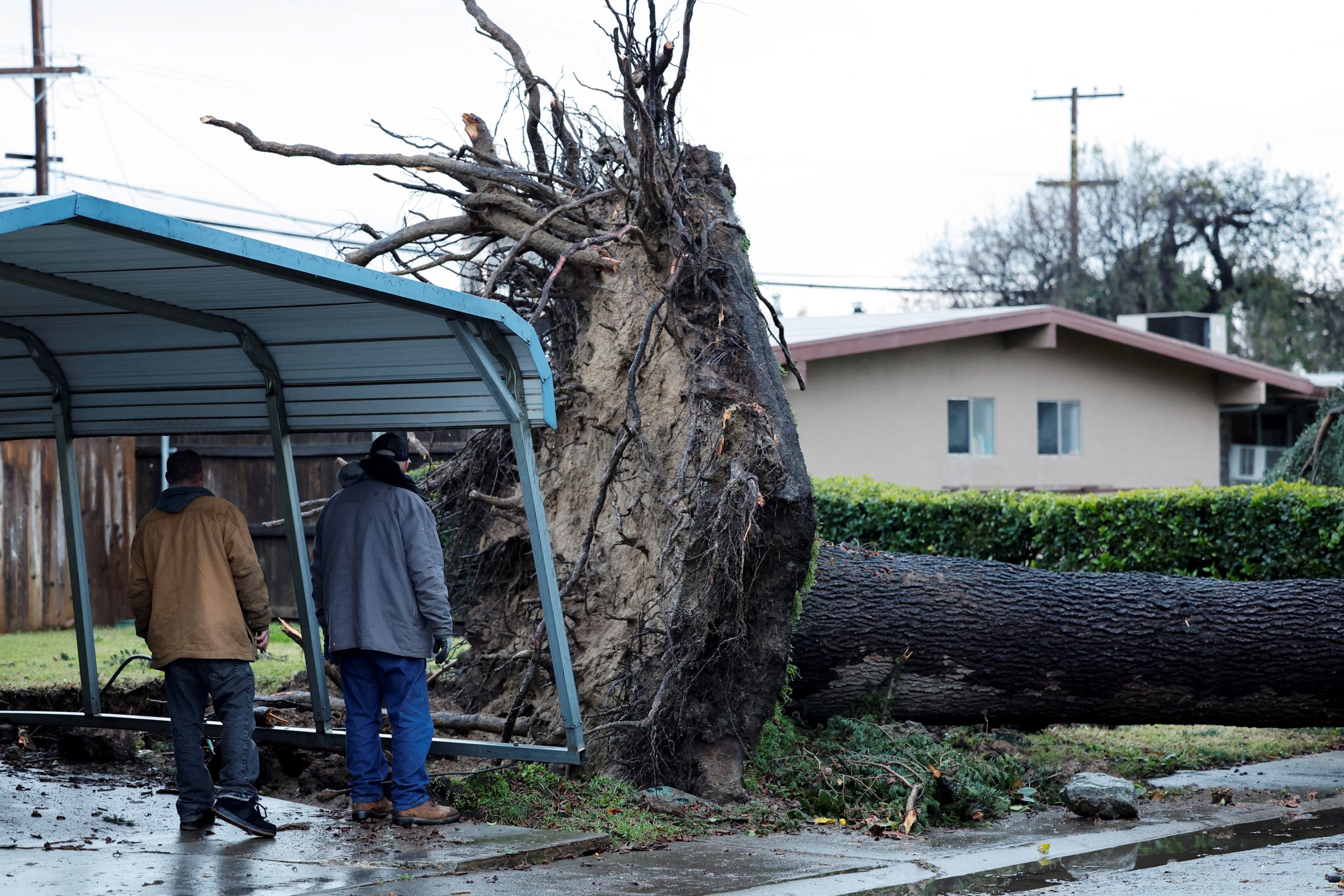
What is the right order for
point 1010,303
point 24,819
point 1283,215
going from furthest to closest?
point 1010,303 < point 1283,215 < point 24,819

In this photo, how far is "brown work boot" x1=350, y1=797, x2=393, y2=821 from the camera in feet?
20.5

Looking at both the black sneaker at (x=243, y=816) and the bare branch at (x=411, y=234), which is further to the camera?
the bare branch at (x=411, y=234)

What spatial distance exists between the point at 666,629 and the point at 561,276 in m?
2.49

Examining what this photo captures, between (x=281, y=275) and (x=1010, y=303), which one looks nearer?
(x=281, y=275)

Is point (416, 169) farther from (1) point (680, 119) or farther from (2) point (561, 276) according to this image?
(1) point (680, 119)

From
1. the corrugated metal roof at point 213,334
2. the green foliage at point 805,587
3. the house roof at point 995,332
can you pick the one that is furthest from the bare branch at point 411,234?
the house roof at point 995,332

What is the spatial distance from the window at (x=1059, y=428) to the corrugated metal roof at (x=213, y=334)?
16.8 m

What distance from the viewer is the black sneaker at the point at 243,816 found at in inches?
231

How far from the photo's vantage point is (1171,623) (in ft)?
28.4

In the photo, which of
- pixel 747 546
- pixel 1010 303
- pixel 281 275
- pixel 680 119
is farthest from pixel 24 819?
pixel 1010 303

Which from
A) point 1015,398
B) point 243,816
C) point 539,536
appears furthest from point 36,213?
point 1015,398

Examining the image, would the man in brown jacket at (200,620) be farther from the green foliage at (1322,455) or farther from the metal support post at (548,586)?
the green foliage at (1322,455)

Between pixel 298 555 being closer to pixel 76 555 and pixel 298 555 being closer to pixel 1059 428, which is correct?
pixel 76 555

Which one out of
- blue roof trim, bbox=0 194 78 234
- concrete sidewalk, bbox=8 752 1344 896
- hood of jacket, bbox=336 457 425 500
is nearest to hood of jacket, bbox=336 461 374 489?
hood of jacket, bbox=336 457 425 500
